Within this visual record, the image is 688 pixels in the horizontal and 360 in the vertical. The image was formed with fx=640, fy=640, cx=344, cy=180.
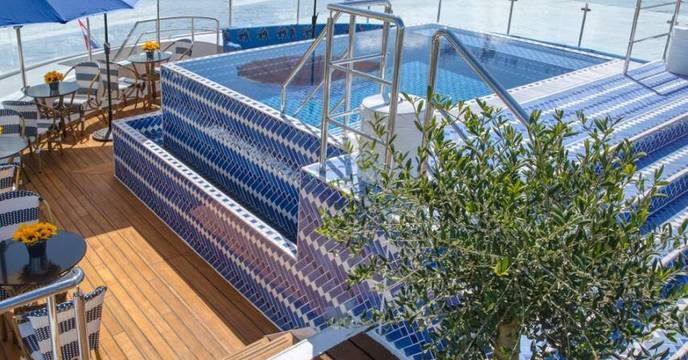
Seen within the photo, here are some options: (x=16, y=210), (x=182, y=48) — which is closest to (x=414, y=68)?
(x=182, y=48)

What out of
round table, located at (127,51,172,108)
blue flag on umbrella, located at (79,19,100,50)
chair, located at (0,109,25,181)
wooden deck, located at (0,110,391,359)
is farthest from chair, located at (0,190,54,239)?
blue flag on umbrella, located at (79,19,100,50)

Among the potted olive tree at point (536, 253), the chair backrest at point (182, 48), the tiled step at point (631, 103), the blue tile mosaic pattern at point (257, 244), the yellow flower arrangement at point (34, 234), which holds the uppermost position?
the potted olive tree at point (536, 253)

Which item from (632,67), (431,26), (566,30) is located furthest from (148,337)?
(566,30)

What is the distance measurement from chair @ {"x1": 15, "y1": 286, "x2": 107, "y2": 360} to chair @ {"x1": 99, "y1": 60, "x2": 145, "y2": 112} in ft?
14.7

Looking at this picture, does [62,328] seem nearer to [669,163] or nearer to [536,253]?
[536,253]

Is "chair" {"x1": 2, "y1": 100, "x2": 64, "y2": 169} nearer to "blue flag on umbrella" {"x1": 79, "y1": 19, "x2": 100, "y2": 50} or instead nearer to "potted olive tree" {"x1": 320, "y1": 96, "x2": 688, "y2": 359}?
"blue flag on umbrella" {"x1": 79, "y1": 19, "x2": 100, "y2": 50}

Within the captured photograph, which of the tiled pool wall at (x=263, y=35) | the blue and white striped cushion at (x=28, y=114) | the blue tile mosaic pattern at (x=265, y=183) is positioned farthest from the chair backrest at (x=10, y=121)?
the tiled pool wall at (x=263, y=35)

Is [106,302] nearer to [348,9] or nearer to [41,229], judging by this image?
[41,229]

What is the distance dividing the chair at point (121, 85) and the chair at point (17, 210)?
335 cm

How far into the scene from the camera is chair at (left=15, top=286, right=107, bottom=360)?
282cm

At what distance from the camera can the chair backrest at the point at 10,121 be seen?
545 cm

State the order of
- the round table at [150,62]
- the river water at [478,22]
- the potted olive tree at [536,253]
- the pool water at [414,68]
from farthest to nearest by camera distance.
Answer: the river water at [478,22], the round table at [150,62], the pool water at [414,68], the potted olive tree at [536,253]

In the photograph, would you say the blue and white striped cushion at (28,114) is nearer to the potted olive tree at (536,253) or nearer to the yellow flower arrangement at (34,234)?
the yellow flower arrangement at (34,234)

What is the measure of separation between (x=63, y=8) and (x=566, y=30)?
12.2 m
